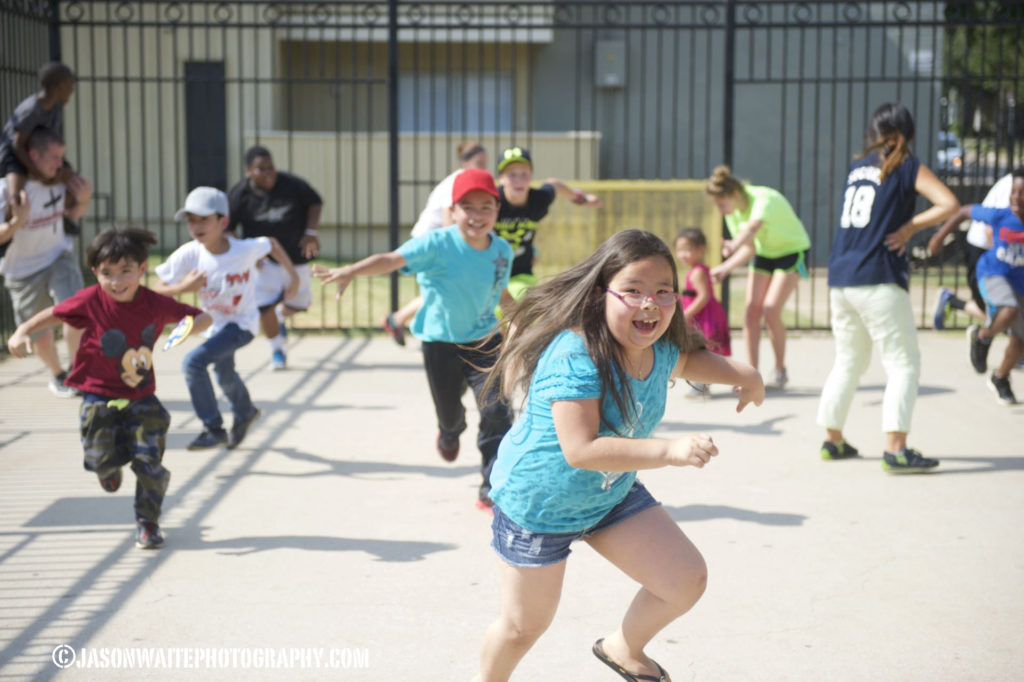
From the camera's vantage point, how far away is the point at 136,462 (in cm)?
505

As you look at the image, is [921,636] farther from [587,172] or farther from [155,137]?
[155,137]

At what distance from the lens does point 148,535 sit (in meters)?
5.12

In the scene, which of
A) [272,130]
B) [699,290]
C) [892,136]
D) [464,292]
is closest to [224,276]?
[464,292]

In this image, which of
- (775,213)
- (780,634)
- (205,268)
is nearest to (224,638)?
(780,634)

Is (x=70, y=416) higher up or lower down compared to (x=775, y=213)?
lower down

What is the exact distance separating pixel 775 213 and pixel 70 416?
505 cm

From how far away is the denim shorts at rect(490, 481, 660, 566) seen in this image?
129 inches

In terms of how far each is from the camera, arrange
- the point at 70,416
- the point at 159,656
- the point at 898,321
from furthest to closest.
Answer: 1. the point at 70,416
2. the point at 898,321
3. the point at 159,656

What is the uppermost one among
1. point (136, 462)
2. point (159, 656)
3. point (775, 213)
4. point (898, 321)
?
point (775, 213)

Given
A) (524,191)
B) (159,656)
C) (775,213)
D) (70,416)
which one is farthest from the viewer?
(775,213)

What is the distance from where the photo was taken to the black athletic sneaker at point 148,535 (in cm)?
511

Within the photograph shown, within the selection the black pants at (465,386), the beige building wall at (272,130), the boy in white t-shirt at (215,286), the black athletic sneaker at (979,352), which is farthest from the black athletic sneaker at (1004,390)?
the beige building wall at (272,130)

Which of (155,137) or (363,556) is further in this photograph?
(155,137)

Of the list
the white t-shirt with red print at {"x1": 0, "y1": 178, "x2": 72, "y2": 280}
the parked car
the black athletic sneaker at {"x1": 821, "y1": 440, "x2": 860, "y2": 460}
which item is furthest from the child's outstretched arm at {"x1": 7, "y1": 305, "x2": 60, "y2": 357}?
the parked car
